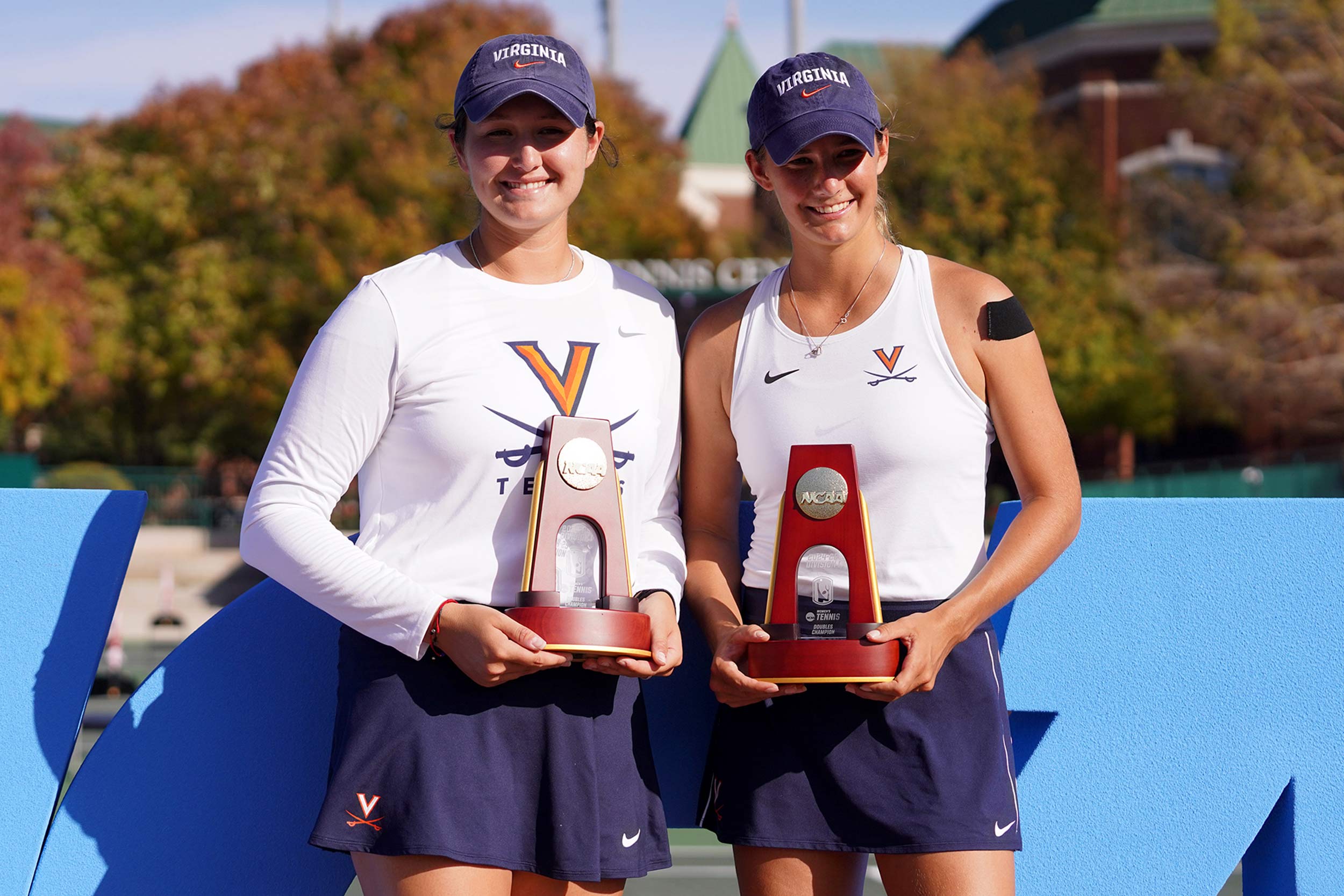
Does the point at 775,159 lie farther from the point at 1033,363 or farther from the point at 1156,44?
the point at 1156,44

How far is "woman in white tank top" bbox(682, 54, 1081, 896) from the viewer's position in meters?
2.84

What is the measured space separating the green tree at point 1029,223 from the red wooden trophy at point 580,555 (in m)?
25.4

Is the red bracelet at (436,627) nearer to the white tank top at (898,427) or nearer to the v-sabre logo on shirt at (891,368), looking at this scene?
the white tank top at (898,427)

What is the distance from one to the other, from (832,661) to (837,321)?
0.73 meters

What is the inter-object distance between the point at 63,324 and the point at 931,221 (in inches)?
732

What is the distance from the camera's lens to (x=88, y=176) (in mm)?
32969

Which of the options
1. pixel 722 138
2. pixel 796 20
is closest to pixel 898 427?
pixel 796 20

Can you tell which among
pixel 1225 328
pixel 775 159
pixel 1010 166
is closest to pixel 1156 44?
pixel 1010 166

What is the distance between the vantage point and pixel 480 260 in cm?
301

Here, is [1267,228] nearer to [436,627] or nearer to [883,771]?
[883,771]

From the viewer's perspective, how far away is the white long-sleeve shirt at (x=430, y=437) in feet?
8.91

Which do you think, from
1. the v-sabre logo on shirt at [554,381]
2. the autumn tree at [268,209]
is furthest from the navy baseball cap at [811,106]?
the autumn tree at [268,209]

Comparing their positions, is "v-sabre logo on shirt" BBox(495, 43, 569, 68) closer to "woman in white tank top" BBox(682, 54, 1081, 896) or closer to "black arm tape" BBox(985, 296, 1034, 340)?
"woman in white tank top" BBox(682, 54, 1081, 896)

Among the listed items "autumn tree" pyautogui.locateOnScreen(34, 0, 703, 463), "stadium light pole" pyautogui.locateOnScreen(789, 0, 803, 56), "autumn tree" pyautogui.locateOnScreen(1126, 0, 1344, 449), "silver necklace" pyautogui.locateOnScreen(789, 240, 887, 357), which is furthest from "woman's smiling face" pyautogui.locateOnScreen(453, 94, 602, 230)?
"stadium light pole" pyautogui.locateOnScreen(789, 0, 803, 56)
